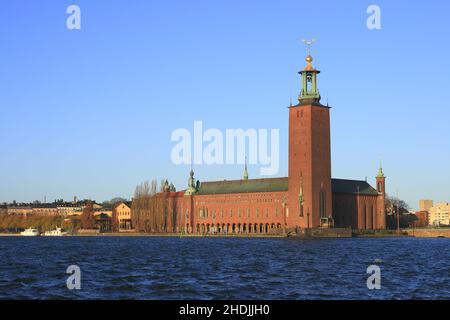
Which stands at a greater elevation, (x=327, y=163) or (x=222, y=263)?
(x=327, y=163)

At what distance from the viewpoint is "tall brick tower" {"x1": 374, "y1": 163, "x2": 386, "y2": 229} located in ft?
424

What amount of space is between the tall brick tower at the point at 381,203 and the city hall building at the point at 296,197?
169 mm

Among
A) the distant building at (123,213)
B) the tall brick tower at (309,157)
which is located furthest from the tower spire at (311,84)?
the distant building at (123,213)

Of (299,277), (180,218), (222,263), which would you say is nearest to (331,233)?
(180,218)

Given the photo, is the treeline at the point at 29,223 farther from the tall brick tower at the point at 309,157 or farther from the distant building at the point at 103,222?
the tall brick tower at the point at 309,157

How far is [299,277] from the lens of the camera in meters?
32.6

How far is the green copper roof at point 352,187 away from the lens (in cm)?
12362

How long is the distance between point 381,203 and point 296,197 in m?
23.4

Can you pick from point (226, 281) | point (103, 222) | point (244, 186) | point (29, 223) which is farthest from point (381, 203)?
point (226, 281)

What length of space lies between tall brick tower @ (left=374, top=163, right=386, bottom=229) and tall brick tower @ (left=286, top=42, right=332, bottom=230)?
762 inches

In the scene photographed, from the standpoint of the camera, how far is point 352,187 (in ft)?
417

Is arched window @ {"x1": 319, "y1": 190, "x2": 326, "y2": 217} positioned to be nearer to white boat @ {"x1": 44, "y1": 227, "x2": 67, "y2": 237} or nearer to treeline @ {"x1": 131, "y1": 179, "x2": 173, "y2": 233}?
treeline @ {"x1": 131, "y1": 179, "x2": 173, "y2": 233}
